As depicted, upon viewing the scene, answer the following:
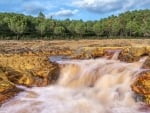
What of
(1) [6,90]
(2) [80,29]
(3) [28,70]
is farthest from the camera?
(2) [80,29]

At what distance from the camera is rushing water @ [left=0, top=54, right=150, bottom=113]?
17.2 metres

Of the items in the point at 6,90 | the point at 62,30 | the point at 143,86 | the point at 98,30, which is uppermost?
the point at 62,30

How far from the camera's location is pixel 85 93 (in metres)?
19.8

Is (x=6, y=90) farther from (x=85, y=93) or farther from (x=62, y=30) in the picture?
(x=62, y=30)

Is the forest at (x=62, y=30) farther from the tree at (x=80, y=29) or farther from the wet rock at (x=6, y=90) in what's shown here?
the wet rock at (x=6, y=90)

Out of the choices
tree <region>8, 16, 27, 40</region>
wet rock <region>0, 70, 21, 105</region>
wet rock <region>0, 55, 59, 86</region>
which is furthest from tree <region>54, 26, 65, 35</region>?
wet rock <region>0, 70, 21, 105</region>

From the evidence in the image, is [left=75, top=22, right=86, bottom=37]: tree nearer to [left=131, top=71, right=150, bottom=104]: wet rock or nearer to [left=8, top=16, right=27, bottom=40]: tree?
[left=8, top=16, right=27, bottom=40]: tree

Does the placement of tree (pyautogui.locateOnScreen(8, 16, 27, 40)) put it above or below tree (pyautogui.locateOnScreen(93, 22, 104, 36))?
above

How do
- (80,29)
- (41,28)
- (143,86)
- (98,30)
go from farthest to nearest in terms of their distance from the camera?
1. (98,30)
2. (80,29)
3. (41,28)
4. (143,86)

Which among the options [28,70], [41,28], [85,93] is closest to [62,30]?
[41,28]

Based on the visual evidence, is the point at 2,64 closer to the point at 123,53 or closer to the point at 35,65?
the point at 35,65

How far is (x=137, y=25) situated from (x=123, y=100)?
106093 millimetres

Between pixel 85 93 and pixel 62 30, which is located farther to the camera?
pixel 62 30

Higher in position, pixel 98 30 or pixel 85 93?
pixel 98 30
